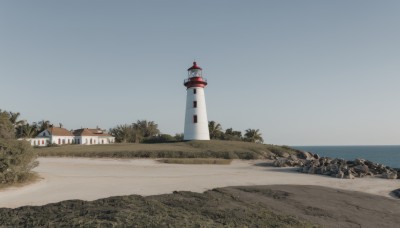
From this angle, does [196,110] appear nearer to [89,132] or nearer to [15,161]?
[15,161]

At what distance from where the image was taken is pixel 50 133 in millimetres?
79562

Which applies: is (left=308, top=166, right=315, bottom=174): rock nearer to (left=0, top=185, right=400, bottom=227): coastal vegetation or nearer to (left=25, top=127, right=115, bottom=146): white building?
(left=0, top=185, right=400, bottom=227): coastal vegetation

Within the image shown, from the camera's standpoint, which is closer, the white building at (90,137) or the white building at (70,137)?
the white building at (70,137)

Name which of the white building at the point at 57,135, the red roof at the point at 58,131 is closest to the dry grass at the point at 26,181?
the white building at the point at 57,135

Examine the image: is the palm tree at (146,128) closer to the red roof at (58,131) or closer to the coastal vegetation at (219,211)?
the red roof at (58,131)

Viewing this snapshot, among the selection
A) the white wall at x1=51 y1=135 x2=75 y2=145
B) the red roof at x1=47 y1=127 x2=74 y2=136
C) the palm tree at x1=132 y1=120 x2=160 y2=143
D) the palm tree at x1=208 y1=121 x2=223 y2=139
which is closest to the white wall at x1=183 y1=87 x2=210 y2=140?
the palm tree at x1=208 y1=121 x2=223 y2=139

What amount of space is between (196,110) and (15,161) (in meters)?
35.1

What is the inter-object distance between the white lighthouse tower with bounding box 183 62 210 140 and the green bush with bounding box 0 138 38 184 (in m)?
33.4

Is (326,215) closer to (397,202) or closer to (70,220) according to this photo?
(397,202)

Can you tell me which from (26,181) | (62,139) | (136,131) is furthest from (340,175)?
(62,139)

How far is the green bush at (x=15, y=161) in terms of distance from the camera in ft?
53.4

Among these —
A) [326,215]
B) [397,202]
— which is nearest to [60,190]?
[326,215]

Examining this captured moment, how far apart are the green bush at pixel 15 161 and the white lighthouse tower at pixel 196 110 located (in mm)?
33374

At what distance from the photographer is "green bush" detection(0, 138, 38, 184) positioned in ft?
53.4
